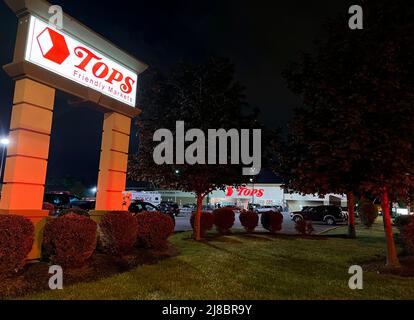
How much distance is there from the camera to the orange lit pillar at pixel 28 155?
6949 millimetres

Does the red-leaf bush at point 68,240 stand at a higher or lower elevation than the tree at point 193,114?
lower

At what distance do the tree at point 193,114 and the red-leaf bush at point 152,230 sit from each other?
12.2 feet

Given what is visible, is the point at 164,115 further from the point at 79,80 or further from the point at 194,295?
the point at 194,295

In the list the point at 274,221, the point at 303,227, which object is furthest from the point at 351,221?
the point at 274,221

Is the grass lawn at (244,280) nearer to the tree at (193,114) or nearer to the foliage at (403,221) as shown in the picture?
the foliage at (403,221)

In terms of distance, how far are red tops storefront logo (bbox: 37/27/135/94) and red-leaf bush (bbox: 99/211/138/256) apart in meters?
4.01

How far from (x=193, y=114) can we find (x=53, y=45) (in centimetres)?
672

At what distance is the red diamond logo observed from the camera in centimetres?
762

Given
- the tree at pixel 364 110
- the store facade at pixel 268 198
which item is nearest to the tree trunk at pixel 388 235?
the tree at pixel 364 110

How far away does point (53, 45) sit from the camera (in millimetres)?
7879

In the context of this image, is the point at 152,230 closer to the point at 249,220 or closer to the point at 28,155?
the point at 28,155

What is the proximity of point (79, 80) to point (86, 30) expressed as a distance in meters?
1.39

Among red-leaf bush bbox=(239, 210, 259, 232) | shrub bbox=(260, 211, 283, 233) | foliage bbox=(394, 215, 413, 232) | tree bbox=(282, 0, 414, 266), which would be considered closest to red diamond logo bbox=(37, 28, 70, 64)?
tree bbox=(282, 0, 414, 266)
